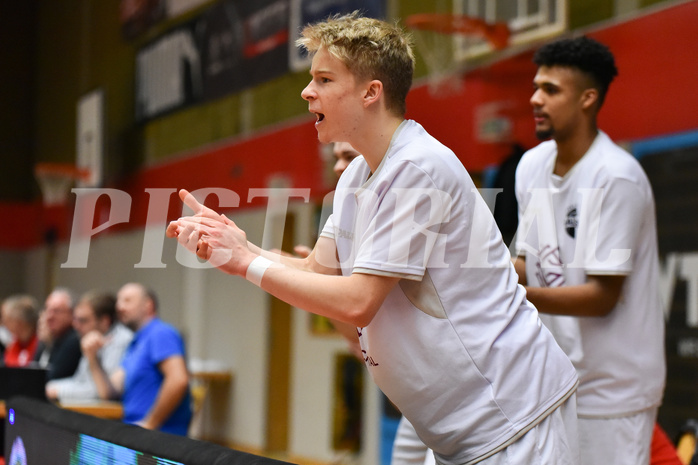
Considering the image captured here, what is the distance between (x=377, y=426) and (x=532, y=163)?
16.9 ft

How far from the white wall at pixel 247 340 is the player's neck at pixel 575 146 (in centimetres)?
517

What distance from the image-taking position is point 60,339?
752 centimetres

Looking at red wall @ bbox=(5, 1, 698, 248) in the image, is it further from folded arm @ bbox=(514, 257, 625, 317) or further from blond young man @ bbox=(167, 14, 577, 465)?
blond young man @ bbox=(167, 14, 577, 465)

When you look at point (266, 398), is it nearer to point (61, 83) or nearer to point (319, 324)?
point (319, 324)

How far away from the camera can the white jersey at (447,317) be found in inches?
82.3

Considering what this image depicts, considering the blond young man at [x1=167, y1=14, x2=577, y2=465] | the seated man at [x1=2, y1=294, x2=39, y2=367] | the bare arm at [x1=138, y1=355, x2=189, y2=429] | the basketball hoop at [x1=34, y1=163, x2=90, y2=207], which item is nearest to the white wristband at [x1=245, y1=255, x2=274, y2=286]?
the blond young man at [x1=167, y1=14, x2=577, y2=465]

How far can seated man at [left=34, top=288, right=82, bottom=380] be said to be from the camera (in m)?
6.98

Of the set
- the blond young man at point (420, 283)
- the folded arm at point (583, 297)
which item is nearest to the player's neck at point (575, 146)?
the folded arm at point (583, 297)

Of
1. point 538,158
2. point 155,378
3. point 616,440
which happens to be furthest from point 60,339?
point 616,440

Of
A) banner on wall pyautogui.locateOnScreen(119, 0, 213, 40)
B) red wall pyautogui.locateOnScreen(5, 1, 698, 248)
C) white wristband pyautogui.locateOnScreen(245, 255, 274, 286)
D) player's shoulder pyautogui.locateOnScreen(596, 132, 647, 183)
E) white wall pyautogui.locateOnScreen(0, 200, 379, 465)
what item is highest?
banner on wall pyautogui.locateOnScreen(119, 0, 213, 40)

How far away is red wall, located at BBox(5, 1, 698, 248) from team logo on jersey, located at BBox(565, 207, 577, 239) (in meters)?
2.27

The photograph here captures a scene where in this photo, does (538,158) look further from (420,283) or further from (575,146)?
(420,283)

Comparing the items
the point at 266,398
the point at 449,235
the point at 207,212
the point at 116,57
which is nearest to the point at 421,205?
the point at 449,235

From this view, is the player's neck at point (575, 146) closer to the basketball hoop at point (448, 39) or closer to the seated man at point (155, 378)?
the seated man at point (155, 378)
